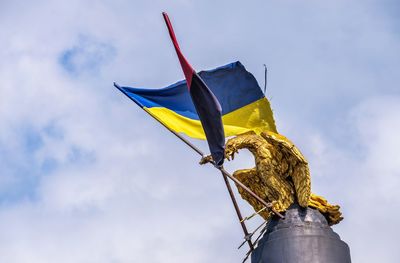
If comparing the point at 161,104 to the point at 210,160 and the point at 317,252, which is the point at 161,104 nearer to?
the point at 210,160

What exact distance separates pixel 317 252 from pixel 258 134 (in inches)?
131

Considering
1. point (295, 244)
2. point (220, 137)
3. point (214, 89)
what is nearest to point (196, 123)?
point (214, 89)

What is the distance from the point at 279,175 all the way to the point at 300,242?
1.73 m

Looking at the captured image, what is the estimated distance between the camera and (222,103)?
25.7 metres

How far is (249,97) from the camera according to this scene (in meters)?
25.2

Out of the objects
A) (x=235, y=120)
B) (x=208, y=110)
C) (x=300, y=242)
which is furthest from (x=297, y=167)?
(x=235, y=120)

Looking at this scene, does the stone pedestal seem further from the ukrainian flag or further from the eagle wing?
the ukrainian flag

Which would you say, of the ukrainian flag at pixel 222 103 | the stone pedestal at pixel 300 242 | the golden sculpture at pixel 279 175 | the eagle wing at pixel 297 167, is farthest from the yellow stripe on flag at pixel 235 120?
the stone pedestal at pixel 300 242

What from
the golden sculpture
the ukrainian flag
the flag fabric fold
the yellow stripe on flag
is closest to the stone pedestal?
the golden sculpture

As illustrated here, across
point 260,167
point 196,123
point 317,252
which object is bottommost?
point 317,252

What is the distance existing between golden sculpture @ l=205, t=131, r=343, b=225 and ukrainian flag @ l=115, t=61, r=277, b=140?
1.22 m

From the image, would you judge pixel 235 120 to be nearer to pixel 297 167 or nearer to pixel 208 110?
pixel 208 110

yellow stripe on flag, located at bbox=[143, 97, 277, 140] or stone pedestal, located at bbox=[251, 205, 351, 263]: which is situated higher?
yellow stripe on flag, located at bbox=[143, 97, 277, 140]

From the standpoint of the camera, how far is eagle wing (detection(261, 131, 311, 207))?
22.8 meters
